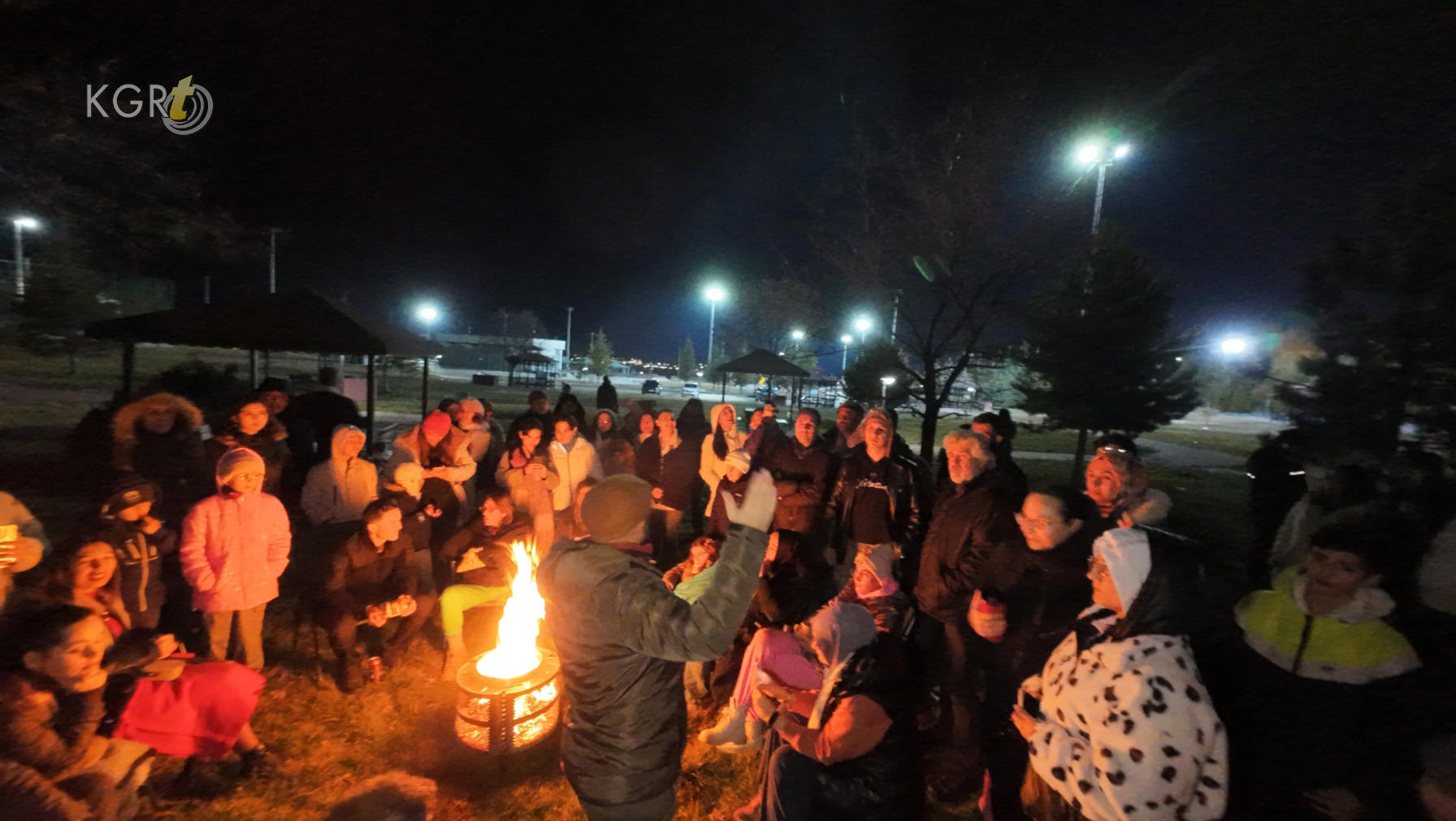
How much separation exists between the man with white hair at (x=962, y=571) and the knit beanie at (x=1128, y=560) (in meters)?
1.37

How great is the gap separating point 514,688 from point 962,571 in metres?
2.65

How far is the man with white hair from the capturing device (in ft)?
12.0

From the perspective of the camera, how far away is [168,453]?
19.0 feet

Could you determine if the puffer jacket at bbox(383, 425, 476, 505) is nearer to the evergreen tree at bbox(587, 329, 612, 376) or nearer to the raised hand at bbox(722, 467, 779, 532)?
the raised hand at bbox(722, 467, 779, 532)

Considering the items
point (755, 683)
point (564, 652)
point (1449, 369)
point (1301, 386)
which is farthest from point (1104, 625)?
point (1301, 386)

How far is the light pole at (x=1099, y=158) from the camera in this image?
388 inches

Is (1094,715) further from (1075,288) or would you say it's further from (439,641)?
(1075,288)

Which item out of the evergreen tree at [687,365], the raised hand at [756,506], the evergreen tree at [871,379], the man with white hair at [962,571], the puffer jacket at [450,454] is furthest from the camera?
Answer: the evergreen tree at [687,365]

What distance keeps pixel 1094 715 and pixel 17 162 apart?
14.1 meters

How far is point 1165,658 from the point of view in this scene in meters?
1.95

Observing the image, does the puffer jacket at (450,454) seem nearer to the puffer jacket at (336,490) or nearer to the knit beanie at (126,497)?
the puffer jacket at (336,490)

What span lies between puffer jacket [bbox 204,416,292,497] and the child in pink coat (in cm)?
104

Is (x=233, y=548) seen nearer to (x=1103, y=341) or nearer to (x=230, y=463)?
(x=230, y=463)

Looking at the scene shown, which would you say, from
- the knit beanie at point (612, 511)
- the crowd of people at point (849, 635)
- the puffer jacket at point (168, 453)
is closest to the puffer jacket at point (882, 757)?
the crowd of people at point (849, 635)
